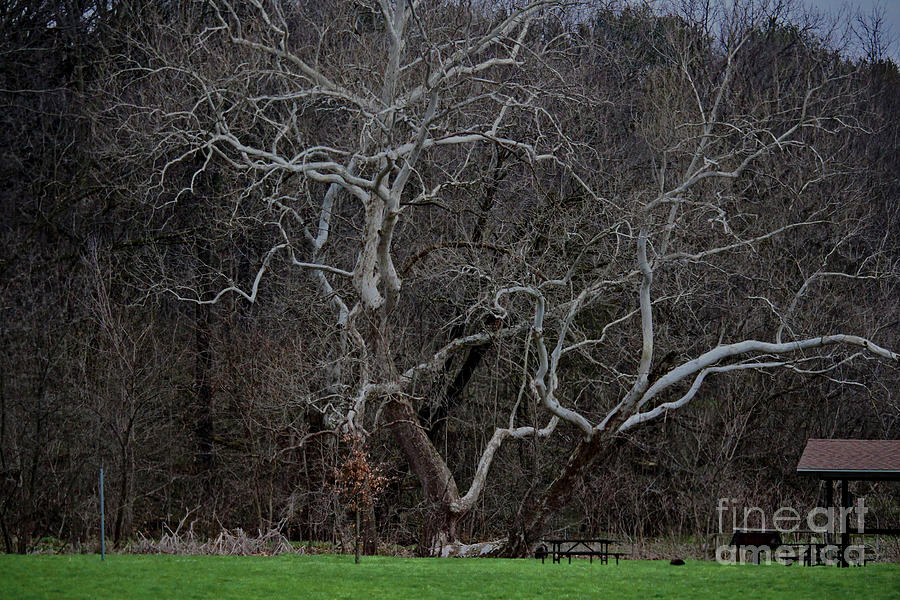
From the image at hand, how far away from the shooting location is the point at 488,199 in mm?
26109

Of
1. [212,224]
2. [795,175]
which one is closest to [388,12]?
[212,224]

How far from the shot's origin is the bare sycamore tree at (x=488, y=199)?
22203 mm

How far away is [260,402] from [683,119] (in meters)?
9.94

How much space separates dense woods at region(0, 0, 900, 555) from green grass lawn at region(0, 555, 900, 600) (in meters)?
3.81

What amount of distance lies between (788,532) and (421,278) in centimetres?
862

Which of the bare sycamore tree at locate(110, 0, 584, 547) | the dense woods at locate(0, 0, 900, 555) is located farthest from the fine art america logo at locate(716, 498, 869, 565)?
the bare sycamore tree at locate(110, 0, 584, 547)

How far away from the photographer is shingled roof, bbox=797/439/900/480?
694 inches

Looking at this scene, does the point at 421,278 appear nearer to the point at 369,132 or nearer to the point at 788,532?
the point at 369,132

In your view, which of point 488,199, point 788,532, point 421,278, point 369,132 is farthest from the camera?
point 488,199

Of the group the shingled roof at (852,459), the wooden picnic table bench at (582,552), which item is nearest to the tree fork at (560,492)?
the wooden picnic table bench at (582,552)

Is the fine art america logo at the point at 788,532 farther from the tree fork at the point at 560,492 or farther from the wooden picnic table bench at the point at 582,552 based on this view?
the tree fork at the point at 560,492

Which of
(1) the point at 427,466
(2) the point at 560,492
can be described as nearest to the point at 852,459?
(2) the point at 560,492

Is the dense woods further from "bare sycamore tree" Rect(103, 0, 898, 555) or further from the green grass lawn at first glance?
the green grass lawn

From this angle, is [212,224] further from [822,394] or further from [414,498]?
[822,394]
